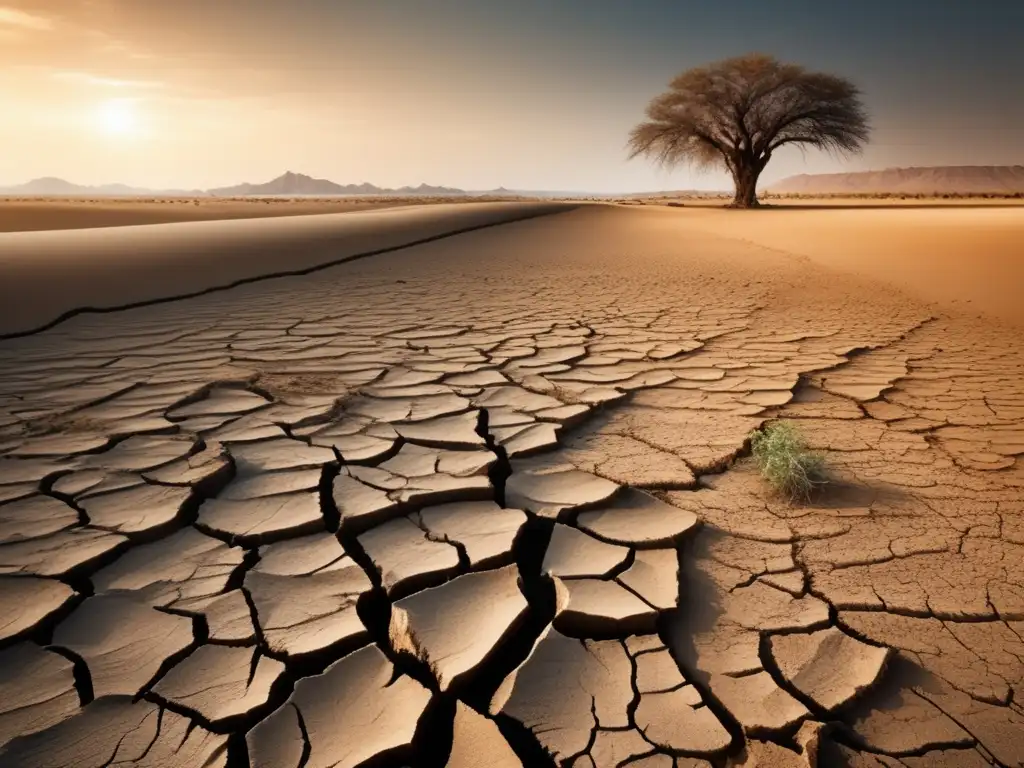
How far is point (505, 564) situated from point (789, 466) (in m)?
0.85

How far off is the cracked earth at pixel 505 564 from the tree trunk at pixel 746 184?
1662cm

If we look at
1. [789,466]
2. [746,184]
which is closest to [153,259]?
[789,466]

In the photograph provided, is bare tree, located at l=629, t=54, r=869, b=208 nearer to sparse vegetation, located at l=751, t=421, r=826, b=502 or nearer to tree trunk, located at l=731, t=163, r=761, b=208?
tree trunk, located at l=731, t=163, r=761, b=208

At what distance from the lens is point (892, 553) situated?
142cm

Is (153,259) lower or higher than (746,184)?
lower

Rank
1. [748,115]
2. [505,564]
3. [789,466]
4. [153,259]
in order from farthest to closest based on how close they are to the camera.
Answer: [748,115] < [153,259] < [789,466] < [505,564]

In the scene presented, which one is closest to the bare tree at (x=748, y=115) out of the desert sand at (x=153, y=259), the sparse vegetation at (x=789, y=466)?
the desert sand at (x=153, y=259)

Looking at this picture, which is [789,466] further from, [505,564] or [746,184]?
[746,184]

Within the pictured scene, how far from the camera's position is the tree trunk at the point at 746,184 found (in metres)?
18.1

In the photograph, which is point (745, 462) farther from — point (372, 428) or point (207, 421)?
point (207, 421)

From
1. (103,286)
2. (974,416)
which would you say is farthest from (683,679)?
(103,286)

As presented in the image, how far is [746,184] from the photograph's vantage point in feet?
59.7

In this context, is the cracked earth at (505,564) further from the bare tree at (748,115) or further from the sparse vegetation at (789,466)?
the bare tree at (748,115)

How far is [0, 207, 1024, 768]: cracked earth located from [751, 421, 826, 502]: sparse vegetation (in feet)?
0.22
